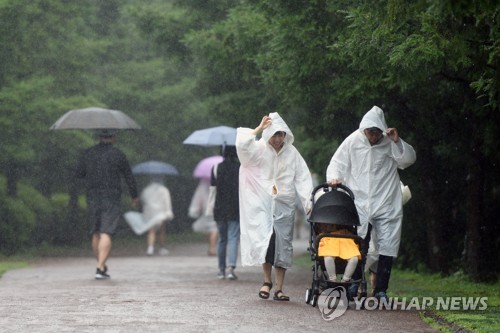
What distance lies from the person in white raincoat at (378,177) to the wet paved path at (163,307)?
105 cm

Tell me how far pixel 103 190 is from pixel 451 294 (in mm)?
5643

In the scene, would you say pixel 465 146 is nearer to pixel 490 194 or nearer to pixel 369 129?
pixel 490 194

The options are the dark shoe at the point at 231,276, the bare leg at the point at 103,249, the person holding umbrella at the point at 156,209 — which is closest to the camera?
the bare leg at the point at 103,249

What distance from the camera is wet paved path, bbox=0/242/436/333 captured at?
10.7 m

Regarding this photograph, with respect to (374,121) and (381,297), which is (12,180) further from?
(381,297)

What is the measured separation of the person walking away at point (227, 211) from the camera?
→ 712 inches

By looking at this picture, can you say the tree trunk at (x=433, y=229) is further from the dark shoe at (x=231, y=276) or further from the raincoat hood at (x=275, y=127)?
the raincoat hood at (x=275, y=127)

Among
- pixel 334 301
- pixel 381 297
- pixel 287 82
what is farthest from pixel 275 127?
pixel 287 82

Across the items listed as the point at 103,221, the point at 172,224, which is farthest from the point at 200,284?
the point at 172,224

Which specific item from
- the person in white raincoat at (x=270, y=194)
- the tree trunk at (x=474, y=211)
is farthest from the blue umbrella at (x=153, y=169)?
the person in white raincoat at (x=270, y=194)

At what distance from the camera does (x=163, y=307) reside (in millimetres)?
12430

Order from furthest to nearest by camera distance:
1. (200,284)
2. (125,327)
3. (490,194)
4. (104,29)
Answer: (104,29) < (490,194) < (200,284) < (125,327)

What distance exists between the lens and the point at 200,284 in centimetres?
1633

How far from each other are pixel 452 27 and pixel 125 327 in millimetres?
4553
